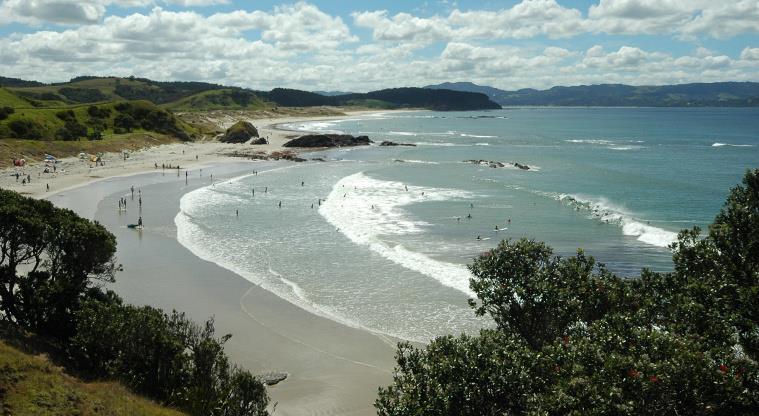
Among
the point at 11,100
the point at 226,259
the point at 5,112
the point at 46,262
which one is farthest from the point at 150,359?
the point at 11,100

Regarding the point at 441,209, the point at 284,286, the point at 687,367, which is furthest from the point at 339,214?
the point at 687,367

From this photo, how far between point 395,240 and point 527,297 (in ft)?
93.2

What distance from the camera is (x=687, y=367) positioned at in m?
10.8

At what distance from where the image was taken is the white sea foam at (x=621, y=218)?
46281 millimetres

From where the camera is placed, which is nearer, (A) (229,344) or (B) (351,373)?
(B) (351,373)

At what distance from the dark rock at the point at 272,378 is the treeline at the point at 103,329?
269 centimetres

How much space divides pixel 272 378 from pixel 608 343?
46.4ft

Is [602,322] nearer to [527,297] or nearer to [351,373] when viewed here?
[527,297]

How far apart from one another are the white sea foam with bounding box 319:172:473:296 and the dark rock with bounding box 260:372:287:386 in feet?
44.0

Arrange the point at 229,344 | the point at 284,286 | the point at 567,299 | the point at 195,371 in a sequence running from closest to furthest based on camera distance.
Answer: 1. the point at 567,299
2. the point at 195,371
3. the point at 229,344
4. the point at 284,286

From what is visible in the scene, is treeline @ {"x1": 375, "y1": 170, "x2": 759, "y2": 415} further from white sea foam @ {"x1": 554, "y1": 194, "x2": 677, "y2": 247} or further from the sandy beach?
white sea foam @ {"x1": 554, "y1": 194, "x2": 677, "y2": 247}

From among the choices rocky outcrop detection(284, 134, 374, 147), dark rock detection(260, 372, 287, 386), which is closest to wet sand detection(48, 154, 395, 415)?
dark rock detection(260, 372, 287, 386)

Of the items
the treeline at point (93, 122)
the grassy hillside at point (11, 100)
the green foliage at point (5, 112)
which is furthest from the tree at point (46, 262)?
the grassy hillside at point (11, 100)

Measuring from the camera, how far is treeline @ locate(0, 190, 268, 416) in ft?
59.2
